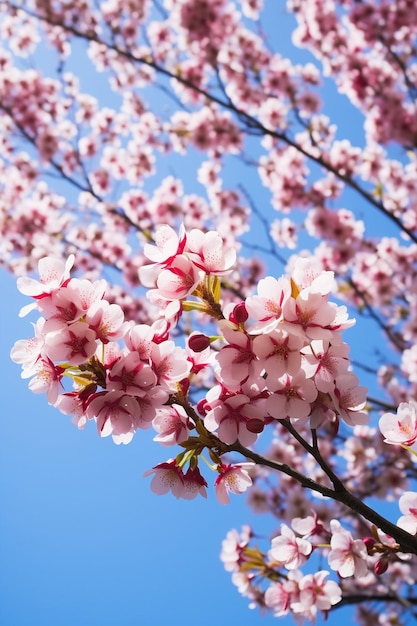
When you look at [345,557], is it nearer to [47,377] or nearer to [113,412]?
[113,412]

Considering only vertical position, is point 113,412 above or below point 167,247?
below

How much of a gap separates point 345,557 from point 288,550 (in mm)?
213

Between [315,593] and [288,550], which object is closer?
[288,550]

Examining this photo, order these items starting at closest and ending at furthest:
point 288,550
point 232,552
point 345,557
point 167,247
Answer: point 167,247 < point 345,557 < point 288,550 < point 232,552

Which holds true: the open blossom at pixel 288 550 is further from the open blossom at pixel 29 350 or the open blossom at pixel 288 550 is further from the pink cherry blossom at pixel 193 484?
the open blossom at pixel 29 350

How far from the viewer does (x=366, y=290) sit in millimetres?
8586

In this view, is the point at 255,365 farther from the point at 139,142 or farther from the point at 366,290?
the point at 139,142

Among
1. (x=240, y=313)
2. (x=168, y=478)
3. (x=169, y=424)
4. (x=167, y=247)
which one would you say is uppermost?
(x=167, y=247)

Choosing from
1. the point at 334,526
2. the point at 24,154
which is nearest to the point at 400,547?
the point at 334,526

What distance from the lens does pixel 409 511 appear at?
1343mm

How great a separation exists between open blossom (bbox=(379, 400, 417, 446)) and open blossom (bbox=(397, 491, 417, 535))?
0.14 meters

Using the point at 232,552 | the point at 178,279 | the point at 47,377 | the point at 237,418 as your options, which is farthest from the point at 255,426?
the point at 232,552

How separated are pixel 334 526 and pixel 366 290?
24.4ft

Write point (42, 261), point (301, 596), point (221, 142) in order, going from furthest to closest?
point (221, 142) → point (301, 596) → point (42, 261)
